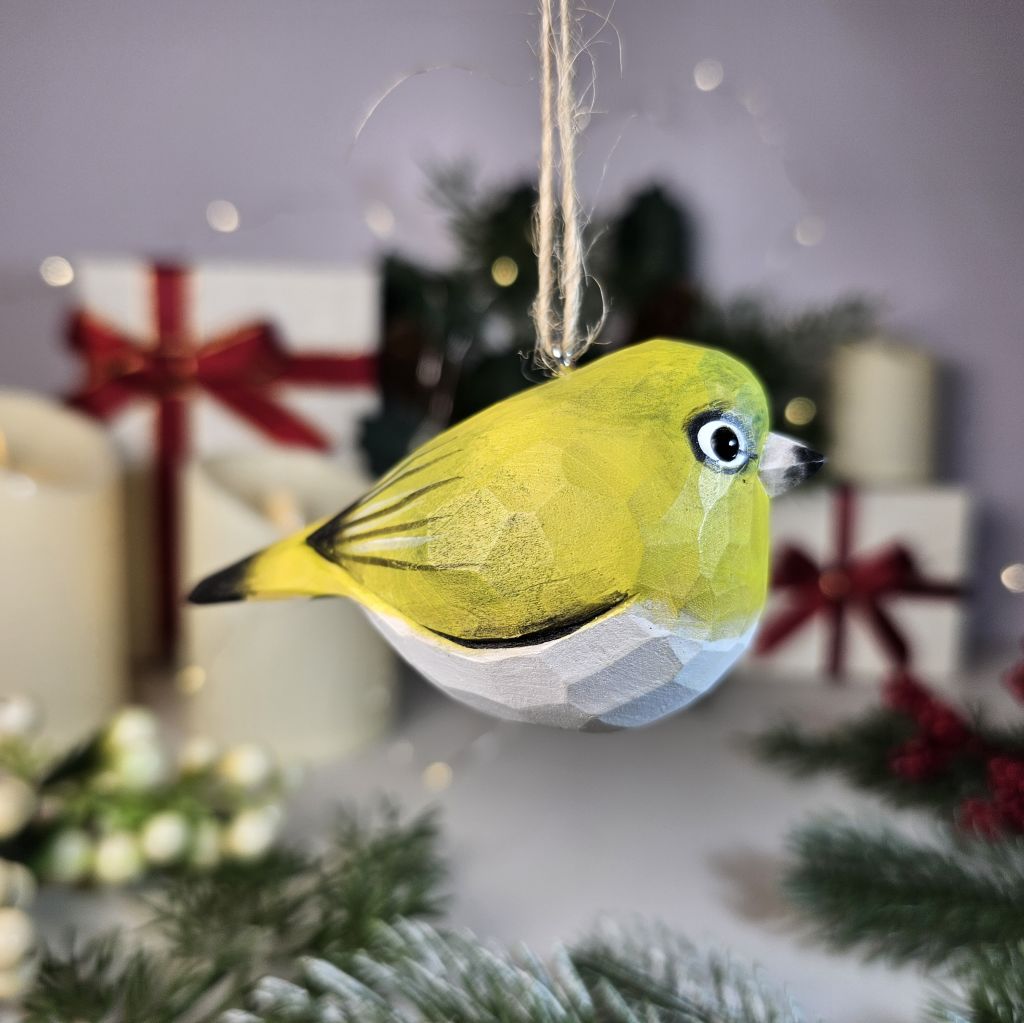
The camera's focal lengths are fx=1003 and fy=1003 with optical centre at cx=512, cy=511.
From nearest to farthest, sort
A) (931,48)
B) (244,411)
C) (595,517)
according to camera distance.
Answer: (595,517)
(931,48)
(244,411)

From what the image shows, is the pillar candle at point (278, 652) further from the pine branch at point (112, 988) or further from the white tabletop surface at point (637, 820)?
the pine branch at point (112, 988)

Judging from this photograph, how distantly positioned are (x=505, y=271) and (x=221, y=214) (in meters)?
0.24

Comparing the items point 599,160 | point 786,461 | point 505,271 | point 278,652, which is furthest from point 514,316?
point 786,461

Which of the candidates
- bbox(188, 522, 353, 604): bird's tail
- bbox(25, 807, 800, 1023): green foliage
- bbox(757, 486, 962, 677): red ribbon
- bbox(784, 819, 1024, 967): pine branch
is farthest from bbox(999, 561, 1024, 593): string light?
bbox(188, 522, 353, 604): bird's tail

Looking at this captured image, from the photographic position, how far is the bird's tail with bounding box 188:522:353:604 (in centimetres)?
30

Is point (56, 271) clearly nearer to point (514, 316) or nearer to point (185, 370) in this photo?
point (185, 370)

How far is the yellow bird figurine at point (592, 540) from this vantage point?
0.84 ft

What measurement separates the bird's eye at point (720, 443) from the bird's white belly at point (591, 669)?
1.7 inches

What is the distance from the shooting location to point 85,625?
0.56m

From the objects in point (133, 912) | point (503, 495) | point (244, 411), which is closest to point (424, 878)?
point (133, 912)

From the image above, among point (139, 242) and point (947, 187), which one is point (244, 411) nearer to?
point (139, 242)

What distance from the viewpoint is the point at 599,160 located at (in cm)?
65

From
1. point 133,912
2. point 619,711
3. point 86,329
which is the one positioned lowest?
point 133,912

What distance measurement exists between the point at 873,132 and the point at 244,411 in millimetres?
436
